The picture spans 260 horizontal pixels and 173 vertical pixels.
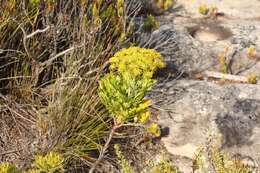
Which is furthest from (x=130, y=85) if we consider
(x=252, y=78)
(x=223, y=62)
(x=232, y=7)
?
(x=232, y=7)

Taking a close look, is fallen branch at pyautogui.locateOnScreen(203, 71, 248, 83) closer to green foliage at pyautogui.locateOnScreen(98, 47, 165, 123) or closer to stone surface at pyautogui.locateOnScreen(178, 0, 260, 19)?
stone surface at pyautogui.locateOnScreen(178, 0, 260, 19)

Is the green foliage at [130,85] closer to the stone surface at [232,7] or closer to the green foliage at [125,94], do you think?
the green foliage at [125,94]

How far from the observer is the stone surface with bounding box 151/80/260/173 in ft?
10.3

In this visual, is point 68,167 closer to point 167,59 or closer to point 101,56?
point 101,56

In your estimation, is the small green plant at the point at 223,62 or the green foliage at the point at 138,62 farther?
the small green plant at the point at 223,62

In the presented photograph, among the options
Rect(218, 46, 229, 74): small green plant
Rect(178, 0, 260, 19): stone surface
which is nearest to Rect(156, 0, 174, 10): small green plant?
Rect(178, 0, 260, 19): stone surface

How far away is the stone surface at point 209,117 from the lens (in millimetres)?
3141

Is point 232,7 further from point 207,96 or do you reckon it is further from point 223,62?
point 207,96

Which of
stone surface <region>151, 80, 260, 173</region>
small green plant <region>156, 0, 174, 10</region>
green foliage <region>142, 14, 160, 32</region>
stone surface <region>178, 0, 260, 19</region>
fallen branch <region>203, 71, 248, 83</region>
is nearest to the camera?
stone surface <region>151, 80, 260, 173</region>

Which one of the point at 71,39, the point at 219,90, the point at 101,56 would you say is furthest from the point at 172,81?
the point at 71,39

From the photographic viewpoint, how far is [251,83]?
3.85 meters

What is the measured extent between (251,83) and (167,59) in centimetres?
76

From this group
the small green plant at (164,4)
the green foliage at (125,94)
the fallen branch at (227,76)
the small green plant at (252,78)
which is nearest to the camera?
the green foliage at (125,94)

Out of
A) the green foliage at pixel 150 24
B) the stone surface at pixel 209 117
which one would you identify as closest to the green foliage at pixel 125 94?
the stone surface at pixel 209 117
